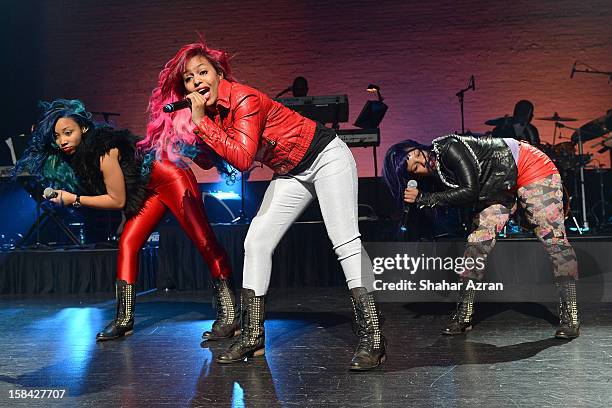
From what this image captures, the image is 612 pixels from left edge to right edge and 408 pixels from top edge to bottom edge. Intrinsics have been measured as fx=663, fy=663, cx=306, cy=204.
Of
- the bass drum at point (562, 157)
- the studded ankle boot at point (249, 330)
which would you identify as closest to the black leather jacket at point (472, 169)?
the studded ankle boot at point (249, 330)

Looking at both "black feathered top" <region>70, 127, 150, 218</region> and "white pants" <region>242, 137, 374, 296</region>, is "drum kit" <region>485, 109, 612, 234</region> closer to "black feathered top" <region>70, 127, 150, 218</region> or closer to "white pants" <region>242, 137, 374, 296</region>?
"white pants" <region>242, 137, 374, 296</region>

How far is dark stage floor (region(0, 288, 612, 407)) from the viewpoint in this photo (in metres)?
2.47

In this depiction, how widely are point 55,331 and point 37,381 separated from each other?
4.47ft

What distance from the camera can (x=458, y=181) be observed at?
11.8 feet

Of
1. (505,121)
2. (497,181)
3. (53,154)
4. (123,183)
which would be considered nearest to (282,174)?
(123,183)

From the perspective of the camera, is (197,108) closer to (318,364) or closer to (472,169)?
(318,364)

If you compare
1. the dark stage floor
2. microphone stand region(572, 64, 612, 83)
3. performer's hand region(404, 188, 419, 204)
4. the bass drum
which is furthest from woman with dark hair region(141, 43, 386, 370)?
microphone stand region(572, 64, 612, 83)

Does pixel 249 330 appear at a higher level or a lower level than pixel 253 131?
lower

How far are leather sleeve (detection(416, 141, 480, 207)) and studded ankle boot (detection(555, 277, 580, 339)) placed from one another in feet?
2.23

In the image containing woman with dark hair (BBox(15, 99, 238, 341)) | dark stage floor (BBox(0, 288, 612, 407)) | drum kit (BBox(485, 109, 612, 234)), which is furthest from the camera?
drum kit (BBox(485, 109, 612, 234))

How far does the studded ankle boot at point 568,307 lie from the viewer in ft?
11.8

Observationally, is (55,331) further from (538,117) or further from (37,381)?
(538,117)

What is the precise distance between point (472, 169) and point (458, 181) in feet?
0.32

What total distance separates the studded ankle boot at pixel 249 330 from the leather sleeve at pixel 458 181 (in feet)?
3.27
